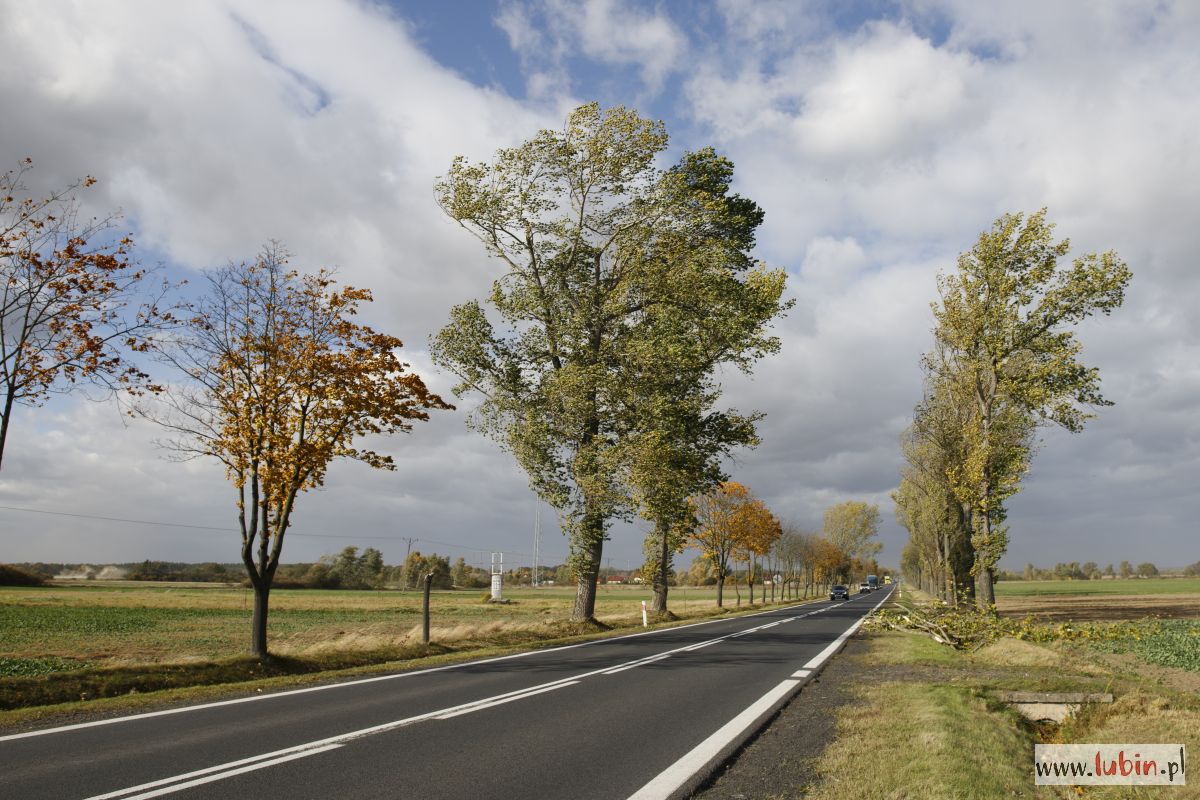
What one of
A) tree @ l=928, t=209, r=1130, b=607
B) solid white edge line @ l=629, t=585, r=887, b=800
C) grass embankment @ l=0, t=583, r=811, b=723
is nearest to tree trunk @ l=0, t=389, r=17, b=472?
grass embankment @ l=0, t=583, r=811, b=723

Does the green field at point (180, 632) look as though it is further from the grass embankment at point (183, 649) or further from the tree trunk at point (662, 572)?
the tree trunk at point (662, 572)

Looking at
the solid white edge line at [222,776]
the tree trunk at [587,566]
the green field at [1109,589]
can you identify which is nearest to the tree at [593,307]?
the tree trunk at [587,566]

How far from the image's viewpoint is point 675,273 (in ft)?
74.1

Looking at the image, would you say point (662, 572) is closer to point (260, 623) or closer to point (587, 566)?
point (587, 566)

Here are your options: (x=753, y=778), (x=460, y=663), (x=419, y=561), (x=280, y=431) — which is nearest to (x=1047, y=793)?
(x=753, y=778)

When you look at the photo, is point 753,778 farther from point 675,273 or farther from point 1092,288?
point 1092,288

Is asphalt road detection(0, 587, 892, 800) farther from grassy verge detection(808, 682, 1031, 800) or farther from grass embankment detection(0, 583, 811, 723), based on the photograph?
grass embankment detection(0, 583, 811, 723)

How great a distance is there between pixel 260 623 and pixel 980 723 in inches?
491

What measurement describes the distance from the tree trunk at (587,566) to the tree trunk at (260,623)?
10324 mm

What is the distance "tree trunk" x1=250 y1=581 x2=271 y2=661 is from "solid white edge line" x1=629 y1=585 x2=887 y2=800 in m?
9.08

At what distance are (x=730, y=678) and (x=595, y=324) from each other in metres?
13.6

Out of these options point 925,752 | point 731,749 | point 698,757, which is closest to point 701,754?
point 698,757

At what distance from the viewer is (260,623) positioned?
→ 14.5m

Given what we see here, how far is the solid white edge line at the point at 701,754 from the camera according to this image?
5449 millimetres
